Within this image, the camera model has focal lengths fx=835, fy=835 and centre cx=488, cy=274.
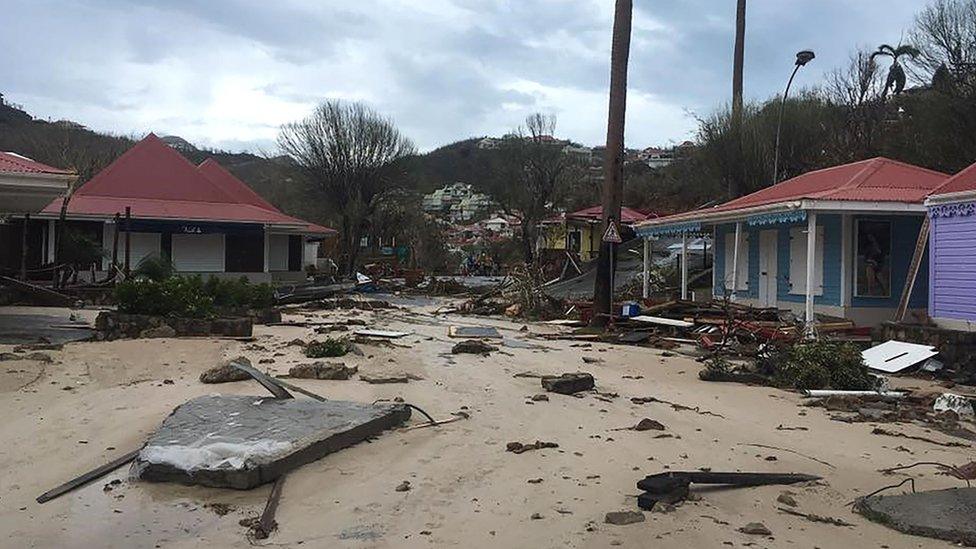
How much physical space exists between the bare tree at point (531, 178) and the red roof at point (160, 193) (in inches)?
550

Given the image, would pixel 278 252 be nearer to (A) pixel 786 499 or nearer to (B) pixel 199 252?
(B) pixel 199 252

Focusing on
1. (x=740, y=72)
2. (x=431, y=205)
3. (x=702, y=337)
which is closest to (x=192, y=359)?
(x=702, y=337)

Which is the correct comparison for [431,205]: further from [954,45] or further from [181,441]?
[181,441]

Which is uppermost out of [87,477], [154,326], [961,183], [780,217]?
[961,183]

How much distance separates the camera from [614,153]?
20.5 meters

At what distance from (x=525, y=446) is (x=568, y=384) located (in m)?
2.97

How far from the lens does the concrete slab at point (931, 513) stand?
500 centimetres

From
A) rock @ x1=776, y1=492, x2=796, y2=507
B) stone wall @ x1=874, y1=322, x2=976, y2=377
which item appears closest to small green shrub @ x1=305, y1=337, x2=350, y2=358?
rock @ x1=776, y1=492, x2=796, y2=507

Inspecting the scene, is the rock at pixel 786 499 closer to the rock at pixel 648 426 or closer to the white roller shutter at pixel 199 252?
the rock at pixel 648 426

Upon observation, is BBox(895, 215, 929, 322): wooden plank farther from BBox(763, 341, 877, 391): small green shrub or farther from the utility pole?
the utility pole

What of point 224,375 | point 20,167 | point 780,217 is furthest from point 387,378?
point 780,217

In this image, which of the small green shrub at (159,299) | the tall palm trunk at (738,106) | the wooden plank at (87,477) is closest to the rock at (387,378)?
the wooden plank at (87,477)

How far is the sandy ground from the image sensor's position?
16.8ft

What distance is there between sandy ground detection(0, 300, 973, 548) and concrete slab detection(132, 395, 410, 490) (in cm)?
12
